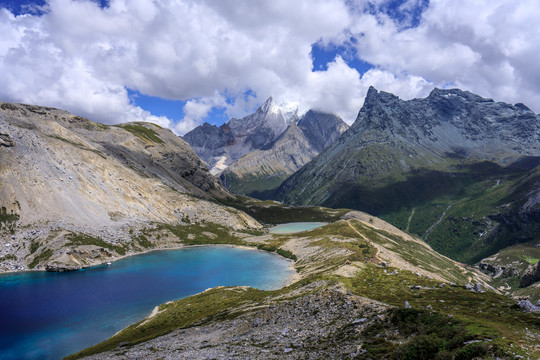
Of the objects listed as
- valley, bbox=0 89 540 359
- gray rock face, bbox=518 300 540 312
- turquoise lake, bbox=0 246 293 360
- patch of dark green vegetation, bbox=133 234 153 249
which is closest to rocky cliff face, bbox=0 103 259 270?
valley, bbox=0 89 540 359

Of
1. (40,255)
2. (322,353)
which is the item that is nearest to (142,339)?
(322,353)

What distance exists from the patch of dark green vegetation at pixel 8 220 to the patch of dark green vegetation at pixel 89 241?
57.2 feet

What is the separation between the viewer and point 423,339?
20.8 metres

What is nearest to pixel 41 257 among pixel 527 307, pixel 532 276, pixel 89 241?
pixel 89 241

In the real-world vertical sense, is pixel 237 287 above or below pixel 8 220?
below

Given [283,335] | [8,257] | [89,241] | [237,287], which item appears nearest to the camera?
[283,335]

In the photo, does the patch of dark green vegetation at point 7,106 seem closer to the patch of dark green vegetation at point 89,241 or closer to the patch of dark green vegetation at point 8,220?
the patch of dark green vegetation at point 8,220

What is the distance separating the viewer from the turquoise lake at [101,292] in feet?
173

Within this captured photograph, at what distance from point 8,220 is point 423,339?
13361 centimetres

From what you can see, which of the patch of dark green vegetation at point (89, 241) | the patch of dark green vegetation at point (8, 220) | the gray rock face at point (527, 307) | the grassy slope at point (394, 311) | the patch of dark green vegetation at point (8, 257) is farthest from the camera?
the patch of dark green vegetation at point (89, 241)

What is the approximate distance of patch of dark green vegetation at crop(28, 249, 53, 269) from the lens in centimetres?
9760

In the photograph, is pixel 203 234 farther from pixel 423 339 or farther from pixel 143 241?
pixel 423 339

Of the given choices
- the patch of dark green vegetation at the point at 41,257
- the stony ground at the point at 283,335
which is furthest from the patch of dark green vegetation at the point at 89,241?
the stony ground at the point at 283,335

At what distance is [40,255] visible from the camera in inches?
3986
